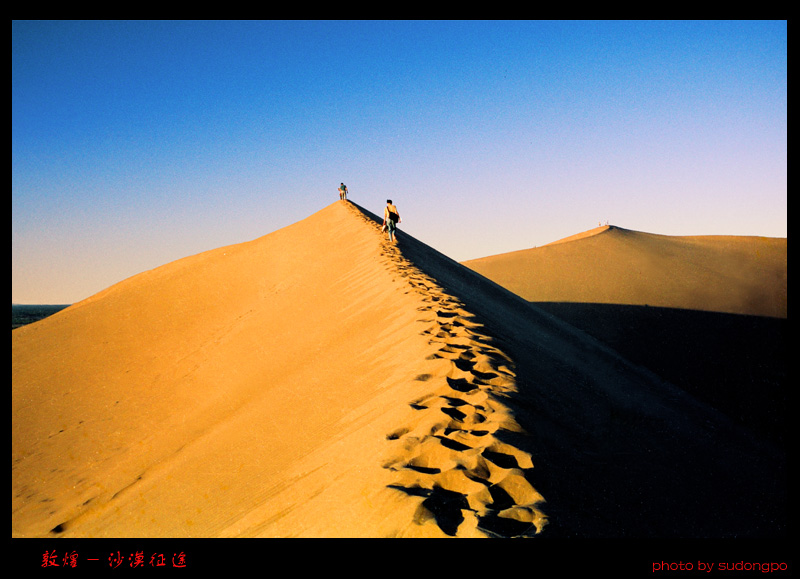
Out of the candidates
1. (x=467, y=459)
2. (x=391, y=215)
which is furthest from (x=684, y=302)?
(x=467, y=459)

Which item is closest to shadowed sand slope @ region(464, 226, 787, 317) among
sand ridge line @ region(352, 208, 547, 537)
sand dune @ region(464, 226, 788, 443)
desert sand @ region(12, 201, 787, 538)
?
sand dune @ region(464, 226, 788, 443)

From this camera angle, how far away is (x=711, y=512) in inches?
136

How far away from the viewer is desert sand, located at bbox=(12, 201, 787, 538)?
2.49 meters

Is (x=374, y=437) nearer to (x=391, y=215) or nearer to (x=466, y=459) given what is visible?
(x=466, y=459)

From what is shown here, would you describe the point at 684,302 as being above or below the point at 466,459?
below

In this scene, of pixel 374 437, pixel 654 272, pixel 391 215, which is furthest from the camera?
pixel 654 272

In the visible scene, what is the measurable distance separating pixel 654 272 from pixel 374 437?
30.2m

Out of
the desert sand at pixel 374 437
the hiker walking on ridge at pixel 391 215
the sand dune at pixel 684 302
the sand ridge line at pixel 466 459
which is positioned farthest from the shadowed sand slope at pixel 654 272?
the sand ridge line at pixel 466 459

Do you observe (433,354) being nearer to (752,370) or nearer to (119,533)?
(119,533)

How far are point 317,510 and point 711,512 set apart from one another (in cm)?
312

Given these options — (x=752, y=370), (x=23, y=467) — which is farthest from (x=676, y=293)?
(x=23, y=467)

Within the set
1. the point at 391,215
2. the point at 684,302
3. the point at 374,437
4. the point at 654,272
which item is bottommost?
the point at 684,302

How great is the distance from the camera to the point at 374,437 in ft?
10.2
